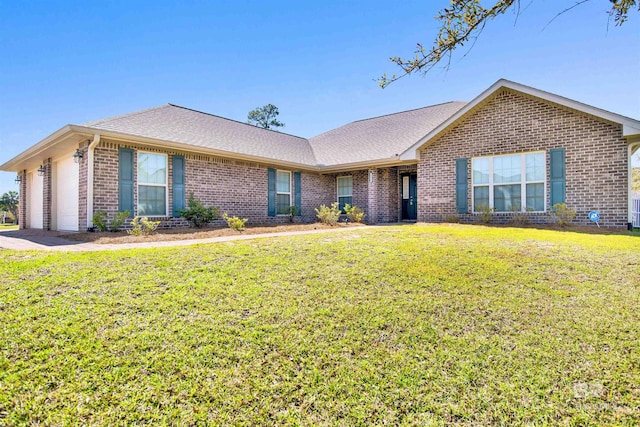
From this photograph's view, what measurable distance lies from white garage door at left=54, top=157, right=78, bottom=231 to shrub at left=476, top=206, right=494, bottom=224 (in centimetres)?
1229

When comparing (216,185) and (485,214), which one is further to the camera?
(216,185)

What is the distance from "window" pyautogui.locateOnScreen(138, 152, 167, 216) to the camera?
986 centimetres

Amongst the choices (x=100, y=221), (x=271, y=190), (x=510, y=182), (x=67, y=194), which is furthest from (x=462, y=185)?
(x=67, y=194)

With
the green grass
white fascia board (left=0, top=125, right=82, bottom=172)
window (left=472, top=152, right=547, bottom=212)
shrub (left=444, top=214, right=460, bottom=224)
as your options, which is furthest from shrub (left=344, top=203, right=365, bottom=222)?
white fascia board (left=0, top=125, right=82, bottom=172)

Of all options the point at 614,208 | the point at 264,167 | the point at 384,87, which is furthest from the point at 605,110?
the point at 264,167

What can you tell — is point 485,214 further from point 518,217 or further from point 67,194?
point 67,194

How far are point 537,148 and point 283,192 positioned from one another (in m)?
8.95

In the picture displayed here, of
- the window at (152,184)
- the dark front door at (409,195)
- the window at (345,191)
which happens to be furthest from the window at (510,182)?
the window at (152,184)

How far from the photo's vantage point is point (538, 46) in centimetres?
710

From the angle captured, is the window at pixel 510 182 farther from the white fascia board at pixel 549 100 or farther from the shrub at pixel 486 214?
the white fascia board at pixel 549 100

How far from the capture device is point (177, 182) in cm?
1052

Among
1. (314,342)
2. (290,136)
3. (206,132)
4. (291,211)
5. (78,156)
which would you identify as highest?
(290,136)

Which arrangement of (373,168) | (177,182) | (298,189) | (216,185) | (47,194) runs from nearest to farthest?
(177,182) → (216,185) → (47,194) → (373,168) → (298,189)

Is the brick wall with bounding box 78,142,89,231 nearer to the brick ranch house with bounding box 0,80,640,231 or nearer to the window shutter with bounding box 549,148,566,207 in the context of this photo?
the brick ranch house with bounding box 0,80,640,231
